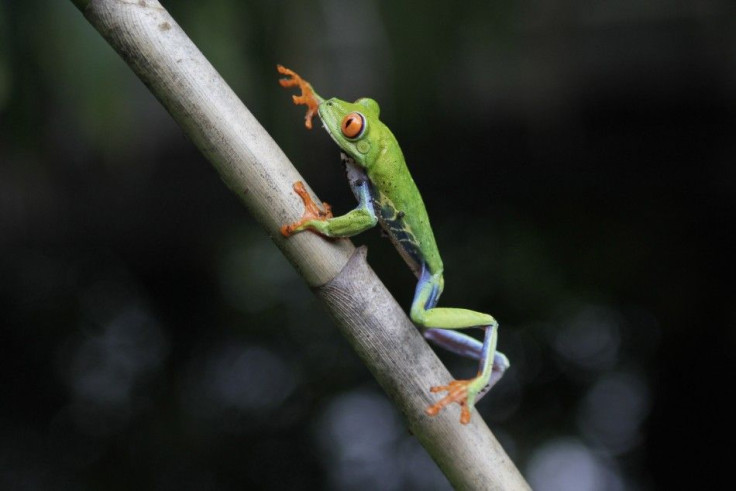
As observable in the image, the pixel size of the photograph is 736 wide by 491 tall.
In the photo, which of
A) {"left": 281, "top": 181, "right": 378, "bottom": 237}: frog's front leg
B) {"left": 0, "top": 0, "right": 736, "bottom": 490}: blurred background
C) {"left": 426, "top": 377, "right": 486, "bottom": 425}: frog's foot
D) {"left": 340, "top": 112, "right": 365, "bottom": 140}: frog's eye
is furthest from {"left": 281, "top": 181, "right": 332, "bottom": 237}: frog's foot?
{"left": 0, "top": 0, "right": 736, "bottom": 490}: blurred background

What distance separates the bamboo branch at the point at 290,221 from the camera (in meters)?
0.81

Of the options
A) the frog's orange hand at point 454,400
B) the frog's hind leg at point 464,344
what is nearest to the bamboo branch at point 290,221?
the frog's orange hand at point 454,400

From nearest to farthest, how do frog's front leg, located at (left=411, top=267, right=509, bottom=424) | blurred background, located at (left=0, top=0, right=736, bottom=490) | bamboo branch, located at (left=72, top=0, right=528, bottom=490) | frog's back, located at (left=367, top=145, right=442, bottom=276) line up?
1. bamboo branch, located at (left=72, top=0, right=528, bottom=490)
2. frog's front leg, located at (left=411, top=267, right=509, bottom=424)
3. frog's back, located at (left=367, top=145, right=442, bottom=276)
4. blurred background, located at (left=0, top=0, right=736, bottom=490)

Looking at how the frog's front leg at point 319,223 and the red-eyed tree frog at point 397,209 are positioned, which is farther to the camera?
the red-eyed tree frog at point 397,209

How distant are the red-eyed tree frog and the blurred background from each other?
1.70 m

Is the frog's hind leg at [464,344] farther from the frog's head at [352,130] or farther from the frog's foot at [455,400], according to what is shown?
the frog's foot at [455,400]

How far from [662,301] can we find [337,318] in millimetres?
2994

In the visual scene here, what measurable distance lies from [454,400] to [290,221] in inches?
10.4

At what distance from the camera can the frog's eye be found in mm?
1445

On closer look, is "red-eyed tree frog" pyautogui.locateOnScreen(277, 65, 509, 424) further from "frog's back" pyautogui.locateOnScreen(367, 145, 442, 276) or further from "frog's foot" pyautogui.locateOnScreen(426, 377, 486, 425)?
"frog's foot" pyautogui.locateOnScreen(426, 377, 486, 425)

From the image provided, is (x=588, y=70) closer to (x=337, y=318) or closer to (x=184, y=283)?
(x=184, y=283)

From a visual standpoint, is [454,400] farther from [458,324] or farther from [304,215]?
[458,324]

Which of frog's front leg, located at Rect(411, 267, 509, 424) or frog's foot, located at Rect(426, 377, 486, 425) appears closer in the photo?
frog's foot, located at Rect(426, 377, 486, 425)

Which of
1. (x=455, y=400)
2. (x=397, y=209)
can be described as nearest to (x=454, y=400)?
(x=455, y=400)
